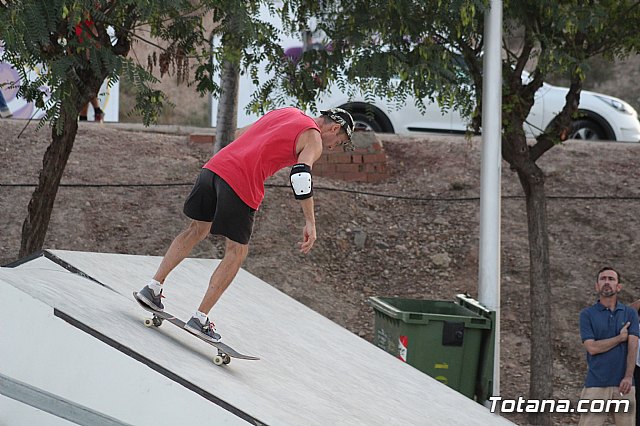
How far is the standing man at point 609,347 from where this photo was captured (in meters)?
8.52

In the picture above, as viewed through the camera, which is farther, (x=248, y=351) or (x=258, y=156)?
(x=248, y=351)

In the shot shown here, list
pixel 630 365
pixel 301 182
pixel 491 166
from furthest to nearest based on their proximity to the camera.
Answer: pixel 491 166, pixel 630 365, pixel 301 182

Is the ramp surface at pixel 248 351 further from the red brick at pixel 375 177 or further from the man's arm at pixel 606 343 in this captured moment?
the red brick at pixel 375 177

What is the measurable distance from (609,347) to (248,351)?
11.7 ft

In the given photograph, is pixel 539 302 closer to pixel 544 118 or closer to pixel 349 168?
pixel 349 168

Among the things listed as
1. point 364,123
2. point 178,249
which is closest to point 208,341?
point 178,249

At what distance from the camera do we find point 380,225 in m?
14.3

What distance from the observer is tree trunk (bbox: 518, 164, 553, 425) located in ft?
34.9

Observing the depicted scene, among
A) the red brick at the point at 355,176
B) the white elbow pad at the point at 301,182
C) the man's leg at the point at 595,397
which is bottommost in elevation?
the man's leg at the point at 595,397

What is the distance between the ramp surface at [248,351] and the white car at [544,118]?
8.69 metres

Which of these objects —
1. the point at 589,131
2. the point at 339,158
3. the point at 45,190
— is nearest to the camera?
the point at 45,190

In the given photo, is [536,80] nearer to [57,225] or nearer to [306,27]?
[306,27]

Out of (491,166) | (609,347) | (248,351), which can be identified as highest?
(491,166)

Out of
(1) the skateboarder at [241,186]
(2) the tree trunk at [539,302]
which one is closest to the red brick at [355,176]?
(2) the tree trunk at [539,302]
